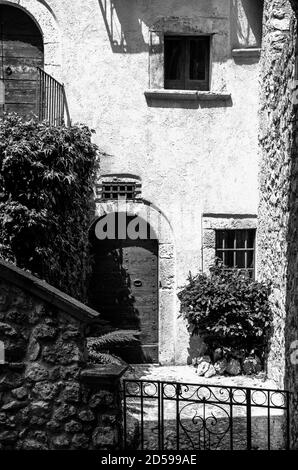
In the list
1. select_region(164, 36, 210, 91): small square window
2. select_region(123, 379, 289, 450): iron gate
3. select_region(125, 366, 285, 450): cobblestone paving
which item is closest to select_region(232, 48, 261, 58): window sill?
select_region(164, 36, 210, 91): small square window

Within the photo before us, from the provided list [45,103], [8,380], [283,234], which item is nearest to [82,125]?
[45,103]

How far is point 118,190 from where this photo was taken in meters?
8.39

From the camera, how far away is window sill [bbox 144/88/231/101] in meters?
8.30

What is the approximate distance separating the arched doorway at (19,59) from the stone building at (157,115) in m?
0.02

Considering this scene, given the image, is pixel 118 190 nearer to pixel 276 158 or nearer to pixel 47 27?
pixel 276 158

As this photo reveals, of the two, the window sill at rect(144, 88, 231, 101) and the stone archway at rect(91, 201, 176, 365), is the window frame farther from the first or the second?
the window sill at rect(144, 88, 231, 101)

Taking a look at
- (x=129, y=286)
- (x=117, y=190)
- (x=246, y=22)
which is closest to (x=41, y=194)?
(x=117, y=190)

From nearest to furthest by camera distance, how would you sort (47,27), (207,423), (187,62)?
(207,423) → (47,27) → (187,62)

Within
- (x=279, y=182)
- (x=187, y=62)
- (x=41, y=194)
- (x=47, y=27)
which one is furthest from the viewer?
(x=187, y=62)

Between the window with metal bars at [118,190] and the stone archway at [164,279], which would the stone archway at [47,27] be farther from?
the stone archway at [164,279]

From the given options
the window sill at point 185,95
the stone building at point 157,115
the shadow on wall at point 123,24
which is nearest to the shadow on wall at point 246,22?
the stone building at point 157,115

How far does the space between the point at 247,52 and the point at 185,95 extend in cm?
119

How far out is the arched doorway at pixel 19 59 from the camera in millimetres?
Answer: 8367
